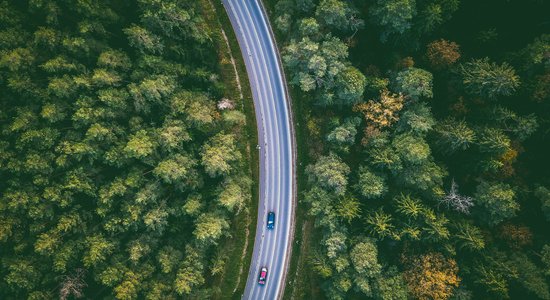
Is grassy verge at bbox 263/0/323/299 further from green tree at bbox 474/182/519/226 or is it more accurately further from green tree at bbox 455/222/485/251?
green tree at bbox 474/182/519/226

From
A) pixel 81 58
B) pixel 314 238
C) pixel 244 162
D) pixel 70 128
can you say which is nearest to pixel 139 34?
pixel 81 58

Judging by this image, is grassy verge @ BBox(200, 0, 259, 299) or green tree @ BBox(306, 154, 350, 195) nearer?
green tree @ BBox(306, 154, 350, 195)

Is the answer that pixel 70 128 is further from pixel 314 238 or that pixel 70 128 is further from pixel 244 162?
pixel 314 238

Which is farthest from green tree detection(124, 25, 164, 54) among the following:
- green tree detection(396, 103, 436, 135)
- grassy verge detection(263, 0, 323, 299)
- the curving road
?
green tree detection(396, 103, 436, 135)

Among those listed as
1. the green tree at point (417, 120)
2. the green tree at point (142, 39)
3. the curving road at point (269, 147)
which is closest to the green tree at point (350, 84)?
the green tree at point (417, 120)

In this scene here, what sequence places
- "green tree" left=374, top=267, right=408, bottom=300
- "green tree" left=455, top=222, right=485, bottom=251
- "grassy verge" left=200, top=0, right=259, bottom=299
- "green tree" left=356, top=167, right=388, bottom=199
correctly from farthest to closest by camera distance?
"grassy verge" left=200, top=0, right=259, bottom=299 < "green tree" left=356, top=167, right=388, bottom=199 < "green tree" left=374, top=267, right=408, bottom=300 < "green tree" left=455, top=222, right=485, bottom=251

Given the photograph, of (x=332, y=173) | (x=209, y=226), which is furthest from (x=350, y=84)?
(x=209, y=226)

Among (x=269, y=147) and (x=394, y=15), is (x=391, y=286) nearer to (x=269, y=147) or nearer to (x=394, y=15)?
(x=269, y=147)
